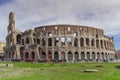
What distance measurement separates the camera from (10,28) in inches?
4294

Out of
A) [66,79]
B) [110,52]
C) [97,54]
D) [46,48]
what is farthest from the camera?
[110,52]

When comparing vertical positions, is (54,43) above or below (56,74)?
above

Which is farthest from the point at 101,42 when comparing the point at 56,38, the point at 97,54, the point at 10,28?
the point at 10,28

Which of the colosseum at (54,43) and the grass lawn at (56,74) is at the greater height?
the colosseum at (54,43)

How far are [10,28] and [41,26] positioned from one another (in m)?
16.7

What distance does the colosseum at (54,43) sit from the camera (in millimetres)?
95625

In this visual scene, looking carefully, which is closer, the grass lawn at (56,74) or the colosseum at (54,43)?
the grass lawn at (56,74)

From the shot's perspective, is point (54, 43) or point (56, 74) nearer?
point (56, 74)

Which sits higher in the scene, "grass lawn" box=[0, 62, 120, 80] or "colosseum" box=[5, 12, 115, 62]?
"colosseum" box=[5, 12, 115, 62]

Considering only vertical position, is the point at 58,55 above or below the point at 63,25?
below

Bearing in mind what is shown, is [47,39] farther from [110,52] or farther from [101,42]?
[110,52]

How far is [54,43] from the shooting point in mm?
99062

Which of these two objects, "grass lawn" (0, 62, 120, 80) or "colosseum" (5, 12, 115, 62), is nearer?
"grass lawn" (0, 62, 120, 80)

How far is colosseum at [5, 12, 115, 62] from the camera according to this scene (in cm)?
9562
